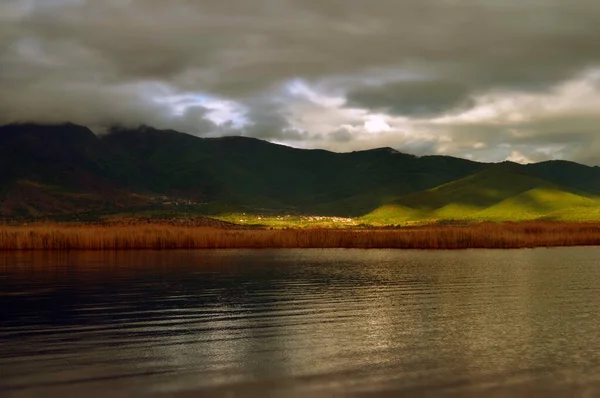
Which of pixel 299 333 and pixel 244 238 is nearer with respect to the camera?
pixel 299 333

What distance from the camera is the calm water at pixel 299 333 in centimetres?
1939

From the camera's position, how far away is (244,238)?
8969 centimetres

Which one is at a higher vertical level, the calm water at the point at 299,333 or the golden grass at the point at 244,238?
the golden grass at the point at 244,238

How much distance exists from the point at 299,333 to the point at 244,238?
6324 centimetres

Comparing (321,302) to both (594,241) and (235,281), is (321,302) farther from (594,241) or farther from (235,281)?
(594,241)

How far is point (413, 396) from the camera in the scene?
18109mm

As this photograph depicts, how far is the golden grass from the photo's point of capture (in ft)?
253

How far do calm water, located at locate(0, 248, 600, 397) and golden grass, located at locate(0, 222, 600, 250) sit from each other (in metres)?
26.4

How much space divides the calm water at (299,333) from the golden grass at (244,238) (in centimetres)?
2644

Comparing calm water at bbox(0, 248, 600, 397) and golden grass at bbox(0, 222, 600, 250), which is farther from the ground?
golden grass at bbox(0, 222, 600, 250)

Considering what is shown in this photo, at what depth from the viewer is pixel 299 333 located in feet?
88.4

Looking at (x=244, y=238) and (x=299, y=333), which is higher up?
(x=244, y=238)

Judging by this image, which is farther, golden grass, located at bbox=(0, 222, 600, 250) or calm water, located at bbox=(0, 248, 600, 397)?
golden grass, located at bbox=(0, 222, 600, 250)

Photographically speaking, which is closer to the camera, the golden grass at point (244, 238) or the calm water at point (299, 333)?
the calm water at point (299, 333)
